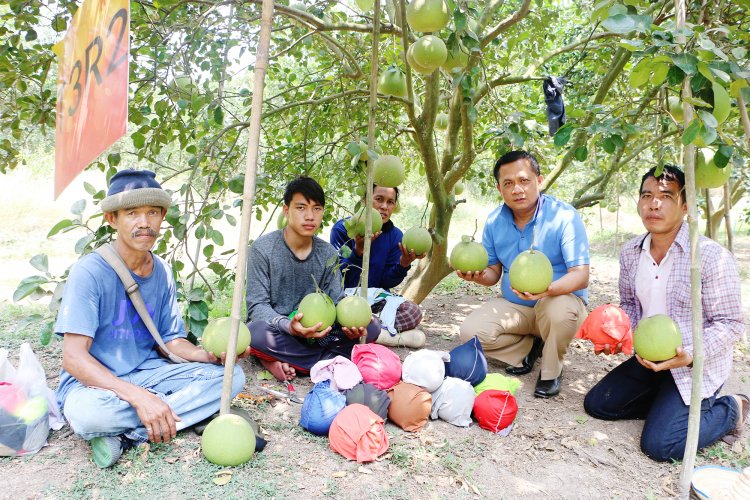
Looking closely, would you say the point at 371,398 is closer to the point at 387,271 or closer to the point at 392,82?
the point at 387,271

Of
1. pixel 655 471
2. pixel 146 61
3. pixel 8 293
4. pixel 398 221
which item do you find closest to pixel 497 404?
pixel 655 471

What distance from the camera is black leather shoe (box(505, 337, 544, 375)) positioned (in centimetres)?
371

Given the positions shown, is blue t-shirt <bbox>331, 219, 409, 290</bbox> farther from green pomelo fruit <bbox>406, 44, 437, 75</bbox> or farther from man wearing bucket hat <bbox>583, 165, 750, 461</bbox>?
man wearing bucket hat <bbox>583, 165, 750, 461</bbox>

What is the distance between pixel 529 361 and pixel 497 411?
3.51 feet

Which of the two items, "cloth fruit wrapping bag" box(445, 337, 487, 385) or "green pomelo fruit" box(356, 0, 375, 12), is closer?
"cloth fruit wrapping bag" box(445, 337, 487, 385)

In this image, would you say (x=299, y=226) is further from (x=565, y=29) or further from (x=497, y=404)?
(x=565, y=29)

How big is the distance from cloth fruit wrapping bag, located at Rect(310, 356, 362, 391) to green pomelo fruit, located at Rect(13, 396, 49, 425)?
126 cm

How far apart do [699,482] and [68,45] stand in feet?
10.4

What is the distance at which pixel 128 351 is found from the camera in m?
2.56

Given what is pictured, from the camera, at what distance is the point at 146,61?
11.9 feet

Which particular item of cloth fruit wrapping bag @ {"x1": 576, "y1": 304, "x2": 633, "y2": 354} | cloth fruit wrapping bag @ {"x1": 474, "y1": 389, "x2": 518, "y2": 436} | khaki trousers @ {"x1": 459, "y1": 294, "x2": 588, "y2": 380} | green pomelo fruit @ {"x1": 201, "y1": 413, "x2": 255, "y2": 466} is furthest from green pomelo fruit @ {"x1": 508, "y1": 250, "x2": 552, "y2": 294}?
green pomelo fruit @ {"x1": 201, "y1": 413, "x2": 255, "y2": 466}

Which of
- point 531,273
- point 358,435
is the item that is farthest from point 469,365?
point 358,435

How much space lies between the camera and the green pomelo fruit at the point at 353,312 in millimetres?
3055

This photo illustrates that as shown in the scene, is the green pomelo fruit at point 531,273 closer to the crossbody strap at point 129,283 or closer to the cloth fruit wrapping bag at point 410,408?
the cloth fruit wrapping bag at point 410,408
